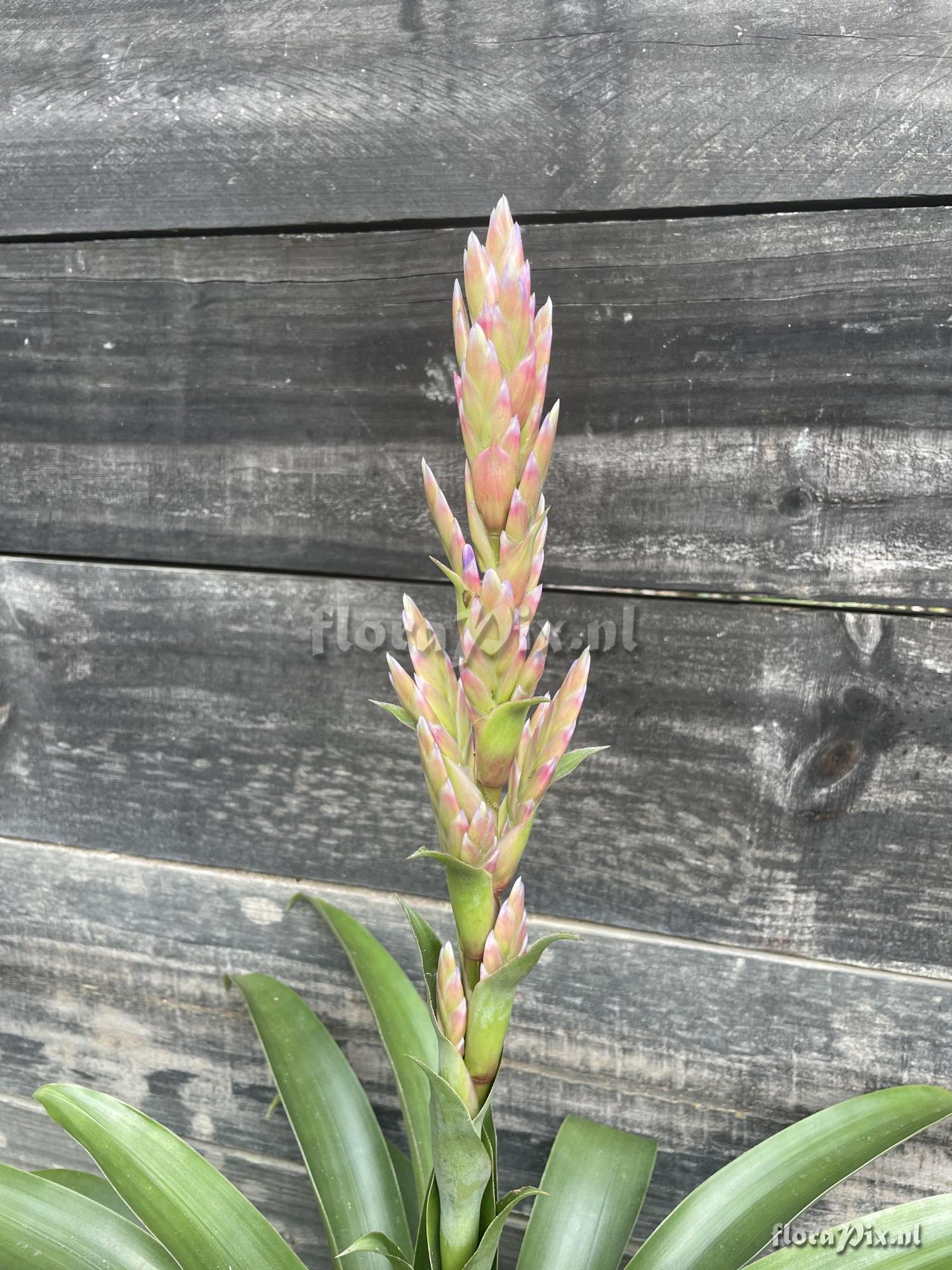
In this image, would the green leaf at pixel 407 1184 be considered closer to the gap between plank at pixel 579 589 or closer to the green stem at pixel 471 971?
the green stem at pixel 471 971

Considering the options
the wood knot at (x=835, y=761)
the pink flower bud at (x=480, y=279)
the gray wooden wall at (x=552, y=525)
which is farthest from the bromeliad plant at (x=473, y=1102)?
the wood knot at (x=835, y=761)

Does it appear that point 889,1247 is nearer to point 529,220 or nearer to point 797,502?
point 797,502

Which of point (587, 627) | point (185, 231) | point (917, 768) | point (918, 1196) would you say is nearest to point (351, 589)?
point (587, 627)

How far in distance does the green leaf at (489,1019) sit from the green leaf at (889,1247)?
27 centimetres

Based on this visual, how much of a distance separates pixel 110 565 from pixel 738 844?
705mm

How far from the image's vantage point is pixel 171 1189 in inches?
25.2

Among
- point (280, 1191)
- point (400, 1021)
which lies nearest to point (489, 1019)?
point (400, 1021)

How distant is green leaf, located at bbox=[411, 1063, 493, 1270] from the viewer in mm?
487

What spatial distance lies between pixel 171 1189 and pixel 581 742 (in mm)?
488

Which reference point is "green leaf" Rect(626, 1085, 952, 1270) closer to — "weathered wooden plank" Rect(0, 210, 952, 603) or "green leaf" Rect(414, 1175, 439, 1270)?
"green leaf" Rect(414, 1175, 439, 1270)

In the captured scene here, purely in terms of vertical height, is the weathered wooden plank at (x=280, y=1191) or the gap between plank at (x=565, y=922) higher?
the gap between plank at (x=565, y=922)

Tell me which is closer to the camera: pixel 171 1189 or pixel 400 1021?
pixel 171 1189

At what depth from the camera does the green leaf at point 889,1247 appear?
560mm

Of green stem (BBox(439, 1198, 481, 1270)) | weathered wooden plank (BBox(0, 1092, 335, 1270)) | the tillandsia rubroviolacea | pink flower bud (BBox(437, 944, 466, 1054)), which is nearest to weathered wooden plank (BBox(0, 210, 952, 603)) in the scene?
the tillandsia rubroviolacea
